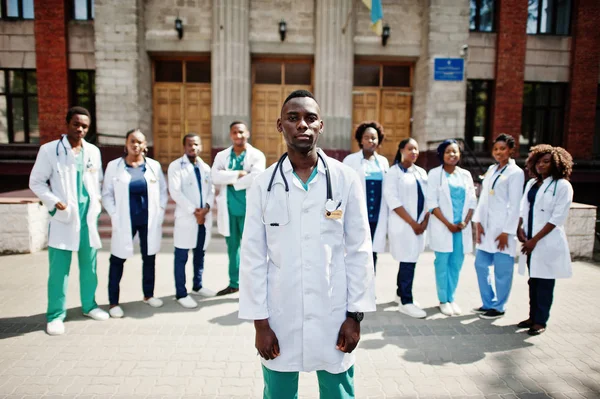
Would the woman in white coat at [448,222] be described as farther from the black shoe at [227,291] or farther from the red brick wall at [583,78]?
the red brick wall at [583,78]

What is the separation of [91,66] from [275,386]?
577 inches

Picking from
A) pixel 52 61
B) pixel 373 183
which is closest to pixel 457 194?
pixel 373 183

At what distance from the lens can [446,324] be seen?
4.76m

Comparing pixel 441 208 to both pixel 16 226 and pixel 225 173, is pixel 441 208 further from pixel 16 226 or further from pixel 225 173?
pixel 16 226

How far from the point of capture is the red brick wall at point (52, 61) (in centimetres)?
1348

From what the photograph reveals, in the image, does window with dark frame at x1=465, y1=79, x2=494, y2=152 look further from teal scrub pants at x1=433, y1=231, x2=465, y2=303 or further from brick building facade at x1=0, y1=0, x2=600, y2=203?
teal scrub pants at x1=433, y1=231, x2=465, y2=303

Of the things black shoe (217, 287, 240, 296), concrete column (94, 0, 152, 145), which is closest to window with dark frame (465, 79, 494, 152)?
concrete column (94, 0, 152, 145)

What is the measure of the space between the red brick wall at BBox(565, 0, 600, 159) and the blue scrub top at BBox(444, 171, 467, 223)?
41.3 ft

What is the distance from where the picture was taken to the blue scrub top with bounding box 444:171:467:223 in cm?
513

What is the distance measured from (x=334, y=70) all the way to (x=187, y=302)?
10.1 meters

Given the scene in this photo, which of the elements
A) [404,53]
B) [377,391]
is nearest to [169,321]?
[377,391]

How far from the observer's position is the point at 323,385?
7.40ft

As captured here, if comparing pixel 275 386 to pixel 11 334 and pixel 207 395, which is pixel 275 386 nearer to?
pixel 207 395

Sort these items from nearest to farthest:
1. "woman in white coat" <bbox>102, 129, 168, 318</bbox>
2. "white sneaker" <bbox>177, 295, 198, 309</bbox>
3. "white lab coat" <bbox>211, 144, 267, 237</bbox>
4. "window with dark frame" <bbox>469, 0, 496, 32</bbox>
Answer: "woman in white coat" <bbox>102, 129, 168, 318</bbox>, "white sneaker" <bbox>177, 295, 198, 309</bbox>, "white lab coat" <bbox>211, 144, 267, 237</bbox>, "window with dark frame" <bbox>469, 0, 496, 32</bbox>
